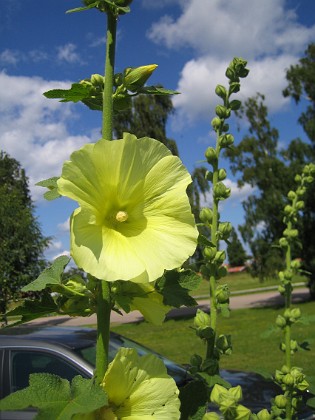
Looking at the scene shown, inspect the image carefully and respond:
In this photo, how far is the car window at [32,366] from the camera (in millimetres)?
4320

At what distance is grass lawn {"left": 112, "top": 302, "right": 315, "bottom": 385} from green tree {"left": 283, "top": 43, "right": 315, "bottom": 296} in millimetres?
2272

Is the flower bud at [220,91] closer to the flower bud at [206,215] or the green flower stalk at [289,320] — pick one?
the flower bud at [206,215]

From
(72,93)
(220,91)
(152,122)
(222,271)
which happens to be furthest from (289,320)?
(152,122)

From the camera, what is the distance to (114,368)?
0.97 meters

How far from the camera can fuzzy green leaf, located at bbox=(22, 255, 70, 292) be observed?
1.07m

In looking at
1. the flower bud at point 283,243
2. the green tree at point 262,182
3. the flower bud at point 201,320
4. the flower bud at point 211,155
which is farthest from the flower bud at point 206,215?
the green tree at point 262,182

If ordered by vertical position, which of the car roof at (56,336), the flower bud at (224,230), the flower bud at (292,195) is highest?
the flower bud at (292,195)

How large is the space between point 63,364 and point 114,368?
142 inches

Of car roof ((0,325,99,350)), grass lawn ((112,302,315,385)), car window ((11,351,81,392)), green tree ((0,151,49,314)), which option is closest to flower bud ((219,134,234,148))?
car window ((11,351,81,392))

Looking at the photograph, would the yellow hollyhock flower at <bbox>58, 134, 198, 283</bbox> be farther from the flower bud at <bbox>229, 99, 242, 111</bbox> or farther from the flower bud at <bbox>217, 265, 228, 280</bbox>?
the flower bud at <bbox>229, 99, 242, 111</bbox>

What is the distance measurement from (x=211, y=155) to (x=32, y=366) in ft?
10.5

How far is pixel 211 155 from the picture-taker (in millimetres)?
2102

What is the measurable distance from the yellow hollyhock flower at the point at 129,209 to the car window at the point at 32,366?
3.54 metres

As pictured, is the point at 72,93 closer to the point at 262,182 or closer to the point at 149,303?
the point at 149,303
